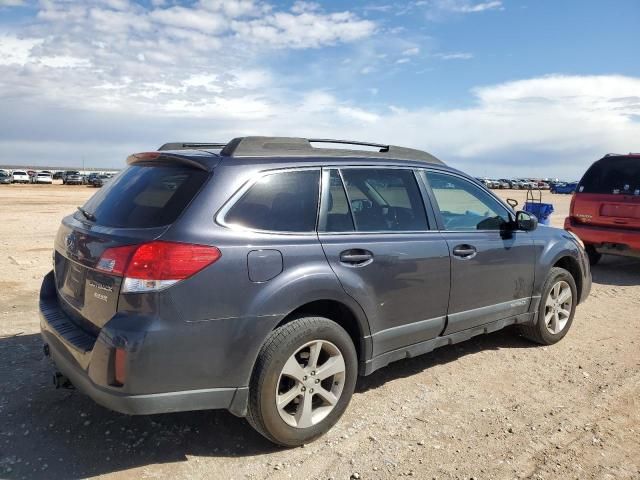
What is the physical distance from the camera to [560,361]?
15.7 feet

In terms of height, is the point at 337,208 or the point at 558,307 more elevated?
the point at 337,208

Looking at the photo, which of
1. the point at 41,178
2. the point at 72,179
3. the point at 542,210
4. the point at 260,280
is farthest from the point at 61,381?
the point at 41,178

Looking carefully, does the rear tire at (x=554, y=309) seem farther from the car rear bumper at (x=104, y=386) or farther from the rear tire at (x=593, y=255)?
the rear tire at (x=593, y=255)

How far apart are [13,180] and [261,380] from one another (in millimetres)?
62350

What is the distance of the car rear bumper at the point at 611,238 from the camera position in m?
8.20

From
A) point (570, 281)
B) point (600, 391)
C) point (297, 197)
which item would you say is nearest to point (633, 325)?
point (570, 281)

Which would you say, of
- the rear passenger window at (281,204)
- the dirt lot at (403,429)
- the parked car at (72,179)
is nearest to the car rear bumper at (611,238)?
the dirt lot at (403,429)

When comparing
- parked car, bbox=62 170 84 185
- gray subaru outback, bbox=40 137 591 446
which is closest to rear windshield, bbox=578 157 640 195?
gray subaru outback, bbox=40 137 591 446

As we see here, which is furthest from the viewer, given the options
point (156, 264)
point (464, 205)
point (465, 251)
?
point (464, 205)

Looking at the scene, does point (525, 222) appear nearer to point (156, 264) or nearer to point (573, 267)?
point (573, 267)

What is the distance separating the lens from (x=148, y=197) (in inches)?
123

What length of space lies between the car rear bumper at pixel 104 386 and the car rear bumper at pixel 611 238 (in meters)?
7.41

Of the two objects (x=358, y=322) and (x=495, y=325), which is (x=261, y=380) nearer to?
(x=358, y=322)

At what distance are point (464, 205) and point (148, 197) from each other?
2637 mm
